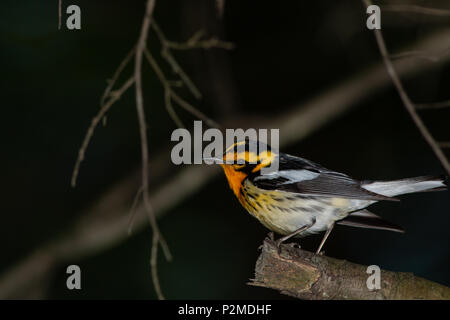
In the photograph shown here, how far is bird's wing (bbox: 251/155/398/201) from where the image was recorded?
3.93 metres

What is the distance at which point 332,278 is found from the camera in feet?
11.2

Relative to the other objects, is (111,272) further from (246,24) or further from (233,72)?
(246,24)

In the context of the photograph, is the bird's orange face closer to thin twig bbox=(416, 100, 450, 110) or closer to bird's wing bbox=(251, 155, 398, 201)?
bird's wing bbox=(251, 155, 398, 201)

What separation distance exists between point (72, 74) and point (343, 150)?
3836 mm

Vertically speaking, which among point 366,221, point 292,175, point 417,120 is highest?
point 417,120

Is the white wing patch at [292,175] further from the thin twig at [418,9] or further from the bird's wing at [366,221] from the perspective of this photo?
the thin twig at [418,9]

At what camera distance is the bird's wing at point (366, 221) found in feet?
13.0

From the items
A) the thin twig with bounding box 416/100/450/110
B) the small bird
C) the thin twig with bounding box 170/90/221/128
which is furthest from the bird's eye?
the thin twig with bounding box 416/100/450/110

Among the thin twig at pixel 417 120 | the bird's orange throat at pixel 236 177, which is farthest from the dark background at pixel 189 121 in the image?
the thin twig at pixel 417 120

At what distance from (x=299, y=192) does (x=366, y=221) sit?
0.55 metres

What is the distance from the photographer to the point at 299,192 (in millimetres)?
4039

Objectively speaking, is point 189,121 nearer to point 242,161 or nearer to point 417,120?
point 242,161

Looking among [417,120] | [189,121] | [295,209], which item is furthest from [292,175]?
[189,121]

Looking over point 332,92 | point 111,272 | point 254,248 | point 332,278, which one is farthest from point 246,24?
point 332,278
